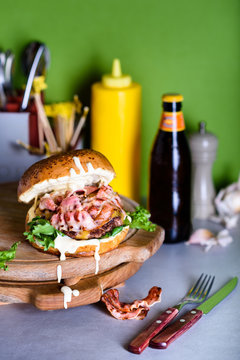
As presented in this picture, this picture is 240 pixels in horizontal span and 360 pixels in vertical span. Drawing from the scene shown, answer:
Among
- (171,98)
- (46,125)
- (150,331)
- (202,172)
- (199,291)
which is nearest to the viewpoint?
A: (150,331)

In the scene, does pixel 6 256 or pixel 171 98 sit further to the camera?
pixel 171 98

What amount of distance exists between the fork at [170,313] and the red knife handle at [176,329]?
14 mm

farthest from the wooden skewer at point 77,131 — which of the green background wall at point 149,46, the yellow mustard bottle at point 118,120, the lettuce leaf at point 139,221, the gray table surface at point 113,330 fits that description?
the gray table surface at point 113,330

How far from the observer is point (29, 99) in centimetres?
184

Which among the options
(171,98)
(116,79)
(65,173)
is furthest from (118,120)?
(65,173)

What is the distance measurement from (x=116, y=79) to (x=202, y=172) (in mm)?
423

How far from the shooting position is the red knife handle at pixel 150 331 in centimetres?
118

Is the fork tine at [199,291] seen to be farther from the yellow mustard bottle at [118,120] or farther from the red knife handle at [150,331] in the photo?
the yellow mustard bottle at [118,120]

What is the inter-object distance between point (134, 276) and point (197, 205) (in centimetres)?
49

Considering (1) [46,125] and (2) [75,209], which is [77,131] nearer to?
(1) [46,125]

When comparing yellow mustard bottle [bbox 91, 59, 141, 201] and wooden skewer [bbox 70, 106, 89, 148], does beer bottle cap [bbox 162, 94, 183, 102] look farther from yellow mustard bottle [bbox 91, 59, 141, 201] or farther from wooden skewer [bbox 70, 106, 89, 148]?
wooden skewer [bbox 70, 106, 89, 148]

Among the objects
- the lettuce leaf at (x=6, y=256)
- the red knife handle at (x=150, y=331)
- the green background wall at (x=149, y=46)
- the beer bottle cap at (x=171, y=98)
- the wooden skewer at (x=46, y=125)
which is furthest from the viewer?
the green background wall at (x=149, y=46)

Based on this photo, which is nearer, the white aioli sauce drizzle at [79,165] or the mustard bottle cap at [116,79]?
the white aioli sauce drizzle at [79,165]

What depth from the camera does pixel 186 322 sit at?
1.25 meters
